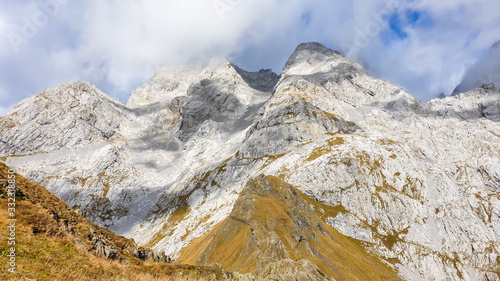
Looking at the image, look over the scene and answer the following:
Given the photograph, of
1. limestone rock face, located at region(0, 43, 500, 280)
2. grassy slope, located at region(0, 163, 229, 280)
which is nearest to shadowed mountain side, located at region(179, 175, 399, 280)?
limestone rock face, located at region(0, 43, 500, 280)

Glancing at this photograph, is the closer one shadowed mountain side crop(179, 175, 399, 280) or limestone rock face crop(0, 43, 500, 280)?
shadowed mountain side crop(179, 175, 399, 280)

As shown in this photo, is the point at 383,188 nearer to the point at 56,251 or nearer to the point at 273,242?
the point at 273,242

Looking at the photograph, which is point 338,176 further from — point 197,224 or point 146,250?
point 146,250

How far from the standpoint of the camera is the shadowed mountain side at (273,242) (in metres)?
49.8

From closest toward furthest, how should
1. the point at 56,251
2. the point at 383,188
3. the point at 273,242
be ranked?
the point at 56,251, the point at 273,242, the point at 383,188

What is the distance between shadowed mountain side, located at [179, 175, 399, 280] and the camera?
49.8 metres

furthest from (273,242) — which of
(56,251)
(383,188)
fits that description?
(383,188)

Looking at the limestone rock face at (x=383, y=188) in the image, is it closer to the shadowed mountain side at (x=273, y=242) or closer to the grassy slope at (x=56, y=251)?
the shadowed mountain side at (x=273, y=242)

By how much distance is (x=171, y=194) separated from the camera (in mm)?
198875

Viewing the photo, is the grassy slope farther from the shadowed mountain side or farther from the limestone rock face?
the limestone rock face

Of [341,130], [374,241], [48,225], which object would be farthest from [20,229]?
[341,130]

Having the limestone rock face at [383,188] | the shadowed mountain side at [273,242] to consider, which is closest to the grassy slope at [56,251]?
the shadowed mountain side at [273,242]

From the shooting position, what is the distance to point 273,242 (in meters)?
52.1

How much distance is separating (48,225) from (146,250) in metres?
14.2
